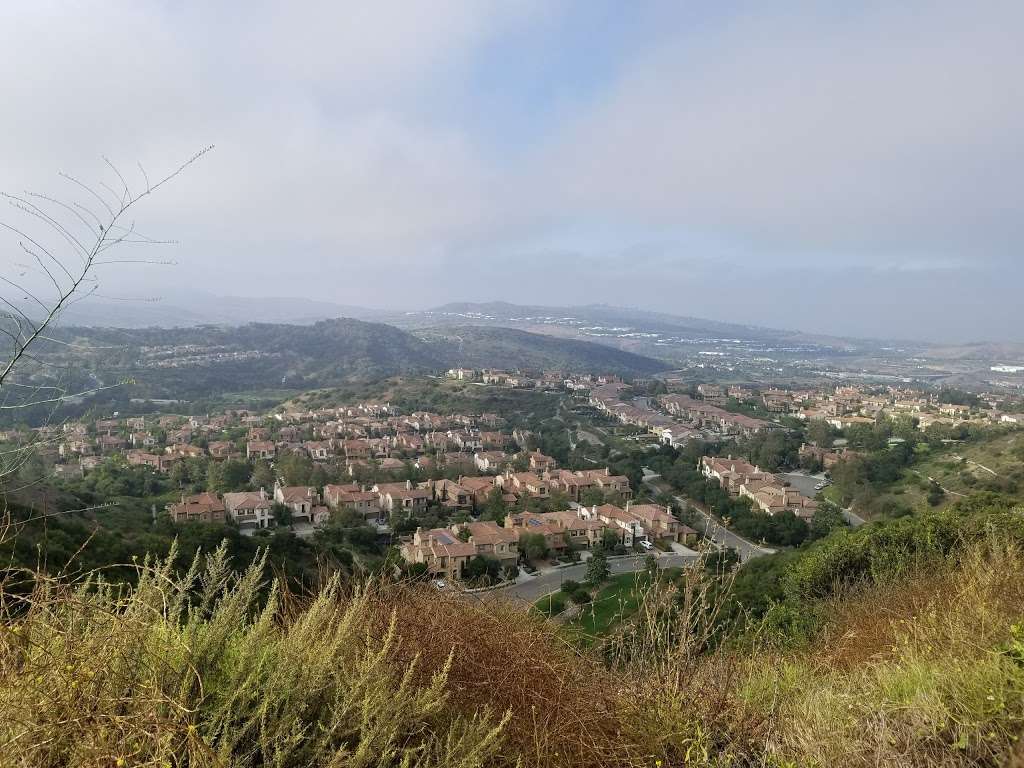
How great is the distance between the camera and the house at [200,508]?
15.6m

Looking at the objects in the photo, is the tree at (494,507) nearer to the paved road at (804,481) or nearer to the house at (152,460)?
the paved road at (804,481)

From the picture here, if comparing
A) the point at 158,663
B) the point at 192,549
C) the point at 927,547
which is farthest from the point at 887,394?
the point at 158,663

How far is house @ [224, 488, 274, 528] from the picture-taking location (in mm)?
16953

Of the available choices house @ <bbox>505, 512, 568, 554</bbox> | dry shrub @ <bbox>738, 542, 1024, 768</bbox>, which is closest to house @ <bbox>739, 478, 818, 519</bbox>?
house @ <bbox>505, 512, 568, 554</bbox>

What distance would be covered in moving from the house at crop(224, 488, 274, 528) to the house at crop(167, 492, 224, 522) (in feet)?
0.91

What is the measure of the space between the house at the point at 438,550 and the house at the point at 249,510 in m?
5.44

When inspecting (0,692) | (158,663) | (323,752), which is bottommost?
(323,752)

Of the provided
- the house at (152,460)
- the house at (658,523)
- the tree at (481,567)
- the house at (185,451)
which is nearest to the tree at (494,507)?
the house at (658,523)

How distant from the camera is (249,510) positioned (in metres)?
17.3

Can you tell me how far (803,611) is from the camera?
6.22 m

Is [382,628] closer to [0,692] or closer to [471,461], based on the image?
[0,692]

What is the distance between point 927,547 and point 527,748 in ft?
22.1

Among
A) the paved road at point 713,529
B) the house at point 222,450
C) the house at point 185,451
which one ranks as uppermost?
the house at point 185,451

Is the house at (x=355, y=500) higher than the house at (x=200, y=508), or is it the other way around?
the house at (x=200, y=508)
